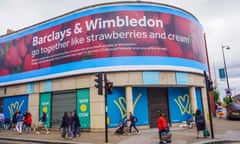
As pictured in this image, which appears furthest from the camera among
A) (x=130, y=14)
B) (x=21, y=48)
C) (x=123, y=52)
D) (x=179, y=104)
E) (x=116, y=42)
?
(x=21, y=48)

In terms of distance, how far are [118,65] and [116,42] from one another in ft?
6.47

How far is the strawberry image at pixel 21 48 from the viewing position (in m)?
22.6

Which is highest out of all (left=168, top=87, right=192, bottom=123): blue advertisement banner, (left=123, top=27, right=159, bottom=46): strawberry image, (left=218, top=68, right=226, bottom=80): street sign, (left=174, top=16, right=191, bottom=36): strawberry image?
(left=174, top=16, right=191, bottom=36): strawberry image

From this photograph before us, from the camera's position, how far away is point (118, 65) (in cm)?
1698

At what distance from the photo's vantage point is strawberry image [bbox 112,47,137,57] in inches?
682

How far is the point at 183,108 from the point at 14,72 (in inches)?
675

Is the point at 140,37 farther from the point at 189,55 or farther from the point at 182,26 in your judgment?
the point at 189,55

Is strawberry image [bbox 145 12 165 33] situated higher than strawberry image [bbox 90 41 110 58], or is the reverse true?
strawberry image [bbox 145 12 165 33]

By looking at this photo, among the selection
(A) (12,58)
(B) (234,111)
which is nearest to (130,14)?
(A) (12,58)

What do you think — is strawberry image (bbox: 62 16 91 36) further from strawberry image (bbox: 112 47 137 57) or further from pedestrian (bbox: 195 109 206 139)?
pedestrian (bbox: 195 109 206 139)

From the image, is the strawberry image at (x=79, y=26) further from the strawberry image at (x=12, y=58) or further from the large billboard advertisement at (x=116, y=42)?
the strawberry image at (x=12, y=58)

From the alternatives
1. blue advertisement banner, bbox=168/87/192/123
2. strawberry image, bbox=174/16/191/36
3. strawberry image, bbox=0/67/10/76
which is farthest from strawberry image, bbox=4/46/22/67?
strawberry image, bbox=174/16/191/36

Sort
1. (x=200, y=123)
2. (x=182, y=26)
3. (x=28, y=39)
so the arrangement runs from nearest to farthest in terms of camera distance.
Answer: (x=200, y=123)
(x=182, y=26)
(x=28, y=39)

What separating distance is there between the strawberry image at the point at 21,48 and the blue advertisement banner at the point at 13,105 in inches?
174
